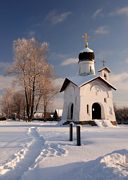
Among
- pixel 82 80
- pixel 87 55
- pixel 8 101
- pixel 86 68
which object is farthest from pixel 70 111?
pixel 8 101

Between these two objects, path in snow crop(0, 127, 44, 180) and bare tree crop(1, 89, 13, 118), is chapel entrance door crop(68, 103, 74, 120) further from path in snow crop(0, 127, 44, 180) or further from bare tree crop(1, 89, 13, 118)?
bare tree crop(1, 89, 13, 118)

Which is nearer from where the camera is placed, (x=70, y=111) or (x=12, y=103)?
(x=70, y=111)

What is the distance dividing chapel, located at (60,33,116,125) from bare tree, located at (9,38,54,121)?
5.05 m

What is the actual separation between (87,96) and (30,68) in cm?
1037

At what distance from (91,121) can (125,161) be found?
24.8 meters

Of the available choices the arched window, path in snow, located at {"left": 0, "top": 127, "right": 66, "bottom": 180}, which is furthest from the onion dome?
path in snow, located at {"left": 0, "top": 127, "right": 66, "bottom": 180}

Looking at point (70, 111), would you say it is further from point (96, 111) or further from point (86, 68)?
point (86, 68)

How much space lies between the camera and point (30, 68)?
38.9 meters

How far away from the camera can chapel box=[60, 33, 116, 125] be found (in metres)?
32.1

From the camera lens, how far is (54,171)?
7098 millimetres

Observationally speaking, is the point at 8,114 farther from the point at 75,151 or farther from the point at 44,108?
the point at 75,151

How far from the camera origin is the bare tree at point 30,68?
128 feet

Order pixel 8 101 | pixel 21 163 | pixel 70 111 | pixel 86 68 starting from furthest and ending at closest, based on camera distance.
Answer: pixel 8 101
pixel 86 68
pixel 70 111
pixel 21 163

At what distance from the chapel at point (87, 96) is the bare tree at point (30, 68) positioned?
505cm
